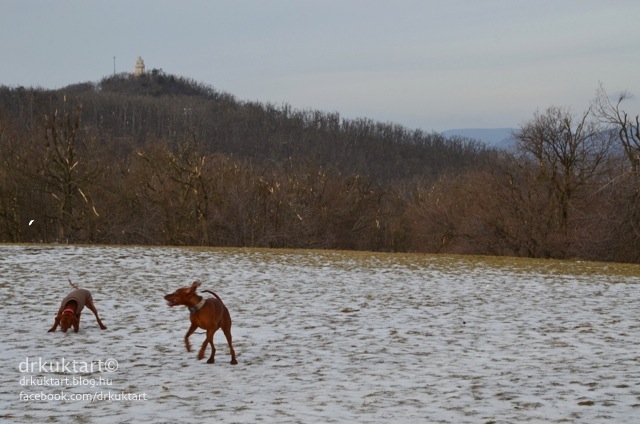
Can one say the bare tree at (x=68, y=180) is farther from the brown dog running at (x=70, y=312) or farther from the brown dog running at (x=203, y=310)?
the brown dog running at (x=203, y=310)

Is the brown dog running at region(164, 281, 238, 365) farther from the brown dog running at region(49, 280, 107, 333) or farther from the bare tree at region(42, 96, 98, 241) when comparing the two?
the bare tree at region(42, 96, 98, 241)

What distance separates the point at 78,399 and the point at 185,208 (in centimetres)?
Answer: 4233

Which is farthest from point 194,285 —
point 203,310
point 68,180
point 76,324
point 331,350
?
point 68,180

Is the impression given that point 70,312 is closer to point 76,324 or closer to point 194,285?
point 76,324

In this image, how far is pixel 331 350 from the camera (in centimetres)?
1175

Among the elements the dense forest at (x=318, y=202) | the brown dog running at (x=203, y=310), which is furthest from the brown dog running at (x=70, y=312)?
the dense forest at (x=318, y=202)

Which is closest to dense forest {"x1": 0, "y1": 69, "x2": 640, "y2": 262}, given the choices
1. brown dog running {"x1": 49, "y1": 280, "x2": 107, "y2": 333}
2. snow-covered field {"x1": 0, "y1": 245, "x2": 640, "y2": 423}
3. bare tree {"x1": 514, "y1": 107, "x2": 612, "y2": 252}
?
bare tree {"x1": 514, "y1": 107, "x2": 612, "y2": 252}

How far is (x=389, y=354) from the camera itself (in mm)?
11469

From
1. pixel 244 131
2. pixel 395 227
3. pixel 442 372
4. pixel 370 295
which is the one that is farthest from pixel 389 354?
pixel 244 131

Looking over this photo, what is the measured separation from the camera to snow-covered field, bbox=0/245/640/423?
8.21 meters

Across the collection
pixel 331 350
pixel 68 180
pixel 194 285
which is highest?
pixel 68 180

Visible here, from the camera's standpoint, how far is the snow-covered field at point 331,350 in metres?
8.21

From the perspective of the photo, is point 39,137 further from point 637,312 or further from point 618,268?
point 637,312

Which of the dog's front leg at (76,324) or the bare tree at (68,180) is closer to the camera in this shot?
the dog's front leg at (76,324)
